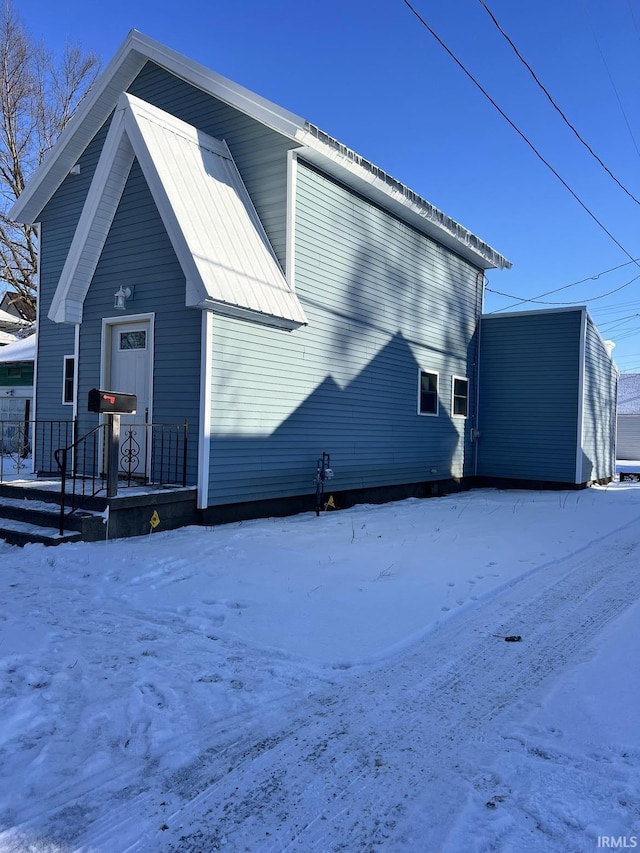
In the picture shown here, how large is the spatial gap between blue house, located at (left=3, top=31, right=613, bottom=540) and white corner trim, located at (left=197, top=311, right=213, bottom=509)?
0.09ft

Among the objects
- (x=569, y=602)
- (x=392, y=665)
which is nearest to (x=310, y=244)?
(x=569, y=602)

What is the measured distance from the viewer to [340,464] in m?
10.6

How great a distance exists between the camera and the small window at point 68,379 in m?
10.5

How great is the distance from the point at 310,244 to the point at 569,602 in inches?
260

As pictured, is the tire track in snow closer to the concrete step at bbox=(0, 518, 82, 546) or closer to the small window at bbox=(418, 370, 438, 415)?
the concrete step at bbox=(0, 518, 82, 546)

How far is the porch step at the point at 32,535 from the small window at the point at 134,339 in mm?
3038

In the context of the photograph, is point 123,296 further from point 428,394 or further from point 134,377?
point 428,394

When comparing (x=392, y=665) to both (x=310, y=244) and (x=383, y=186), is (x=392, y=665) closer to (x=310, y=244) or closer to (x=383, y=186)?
(x=310, y=244)

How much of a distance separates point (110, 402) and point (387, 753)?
5192 mm

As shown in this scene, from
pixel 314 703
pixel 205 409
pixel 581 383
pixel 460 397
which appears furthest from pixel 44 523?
pixel 581 383

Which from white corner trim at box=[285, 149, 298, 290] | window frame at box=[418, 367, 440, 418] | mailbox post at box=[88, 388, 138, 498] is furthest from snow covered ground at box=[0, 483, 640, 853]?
window frame at box=[418, 367, 440, 418]

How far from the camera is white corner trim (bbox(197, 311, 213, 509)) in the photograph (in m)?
8.00

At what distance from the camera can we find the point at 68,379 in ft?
34.6

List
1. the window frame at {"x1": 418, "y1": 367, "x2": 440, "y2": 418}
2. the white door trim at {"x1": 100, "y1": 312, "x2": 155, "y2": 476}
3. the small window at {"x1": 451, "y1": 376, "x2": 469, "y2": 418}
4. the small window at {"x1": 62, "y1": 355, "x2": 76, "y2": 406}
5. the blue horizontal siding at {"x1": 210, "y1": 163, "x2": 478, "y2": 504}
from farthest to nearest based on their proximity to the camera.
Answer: the small window at {"x1": 451, "y1": 376, "x2": 469, "y2": 418}, the window frame at {"x1": 418, "y1": 367, "x2": 440, "y2": 418}, the small window at {"x1": 62, "y1": 355, "x2": 76, "y2": 406}, the white door trim at {"x1": 100, "y1": 312, "x2": 155, "y2": 476}, the blue horizontal siding at {"x1": 210, "y1": 163, "x2": 478, "y2": 504}
